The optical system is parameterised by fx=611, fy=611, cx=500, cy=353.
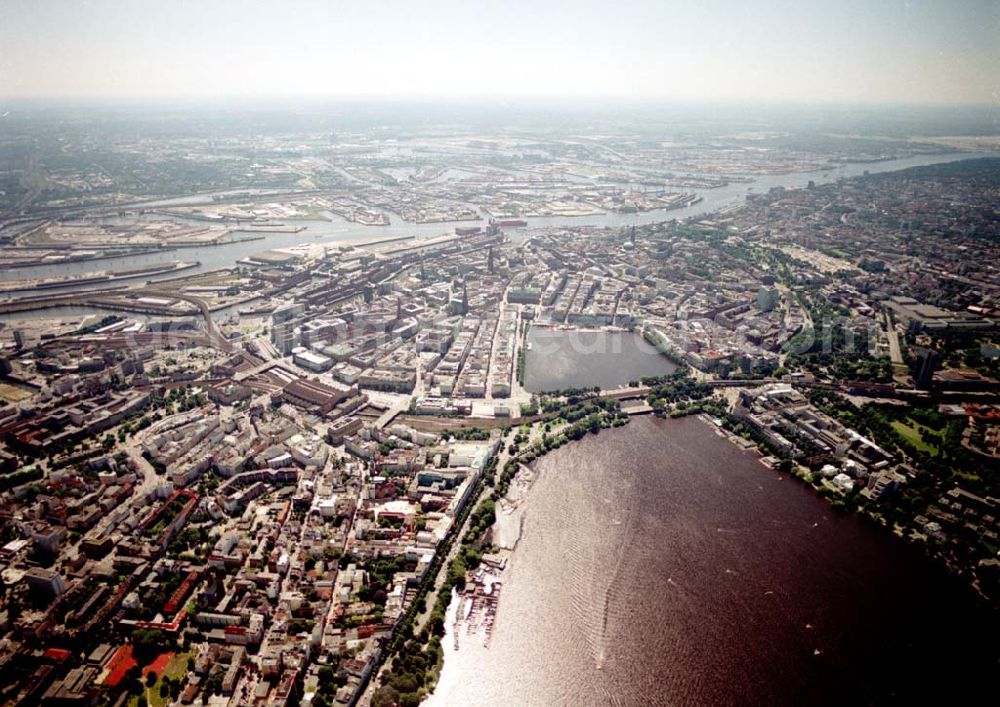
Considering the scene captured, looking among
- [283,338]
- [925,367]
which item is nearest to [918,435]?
[925,367]

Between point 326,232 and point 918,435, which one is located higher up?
point 326,232

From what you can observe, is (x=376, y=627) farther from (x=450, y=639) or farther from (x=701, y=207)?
(x=701, y=207)

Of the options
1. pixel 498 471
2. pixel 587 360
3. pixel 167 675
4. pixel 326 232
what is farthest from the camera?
pixel 326 232

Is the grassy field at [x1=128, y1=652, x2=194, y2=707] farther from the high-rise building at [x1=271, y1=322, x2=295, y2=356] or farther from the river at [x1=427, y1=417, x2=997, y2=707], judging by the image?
the high-rise building at [x1=271, y1=322, x2=295, y2=356]

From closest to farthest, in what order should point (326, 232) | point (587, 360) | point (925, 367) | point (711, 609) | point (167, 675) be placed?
point (167, 675), point (711, 609), point (925, 367), point (587, 360), point (326, 232)

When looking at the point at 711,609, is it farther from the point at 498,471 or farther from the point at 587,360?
the point at 587,360

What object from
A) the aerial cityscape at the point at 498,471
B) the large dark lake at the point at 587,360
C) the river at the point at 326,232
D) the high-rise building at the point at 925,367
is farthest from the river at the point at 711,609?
the river at the point at 326,232

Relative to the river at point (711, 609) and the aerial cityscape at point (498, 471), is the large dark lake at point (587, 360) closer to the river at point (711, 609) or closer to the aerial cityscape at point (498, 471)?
the aerial cityscape at point (498, 471)
